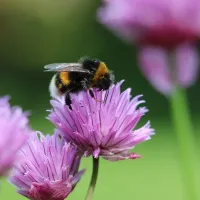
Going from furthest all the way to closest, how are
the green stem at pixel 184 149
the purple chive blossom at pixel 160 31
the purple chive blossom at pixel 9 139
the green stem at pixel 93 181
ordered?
1. the purple chive blossom at pixel 160 31
2. the green stem at pixel 184 149
3. the green stem at pixel 93 181
4. the purple chive blossom at pixel 9 139

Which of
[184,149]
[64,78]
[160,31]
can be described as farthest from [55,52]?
[64,78]

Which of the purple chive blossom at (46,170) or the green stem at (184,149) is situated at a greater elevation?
the green stem at (184,149)

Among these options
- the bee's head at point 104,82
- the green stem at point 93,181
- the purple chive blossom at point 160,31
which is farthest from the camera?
the purple chive blossom at point 160,31

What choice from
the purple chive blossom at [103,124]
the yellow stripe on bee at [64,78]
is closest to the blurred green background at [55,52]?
the yellow stripe on bee at [64,78]

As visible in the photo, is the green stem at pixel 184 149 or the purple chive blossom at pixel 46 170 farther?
the green stem at pixel 184 149

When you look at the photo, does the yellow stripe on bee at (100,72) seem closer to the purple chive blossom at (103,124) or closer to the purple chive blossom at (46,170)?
the purple chive blossom at (103,124)

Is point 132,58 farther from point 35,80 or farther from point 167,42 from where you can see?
point 167,42

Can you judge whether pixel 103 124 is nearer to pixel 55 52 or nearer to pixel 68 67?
pixel 68 67

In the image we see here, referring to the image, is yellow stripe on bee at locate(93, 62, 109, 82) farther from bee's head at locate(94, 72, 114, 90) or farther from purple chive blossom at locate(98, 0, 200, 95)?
purple chive blossom at locate(98, 0, 200, 95)
